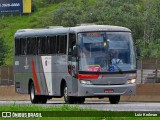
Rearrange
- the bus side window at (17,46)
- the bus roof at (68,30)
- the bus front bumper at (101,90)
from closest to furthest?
the bus front bumper at (101,90), the bus roof at (68,30), the bus side window at (17,46)

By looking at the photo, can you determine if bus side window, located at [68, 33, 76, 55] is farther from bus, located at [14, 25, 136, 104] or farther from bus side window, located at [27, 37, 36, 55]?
bus side window, located at [27, 37, 36, 55]

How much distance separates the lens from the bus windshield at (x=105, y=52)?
33469 mm

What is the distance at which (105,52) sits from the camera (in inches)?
1321

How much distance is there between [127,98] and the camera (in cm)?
3997

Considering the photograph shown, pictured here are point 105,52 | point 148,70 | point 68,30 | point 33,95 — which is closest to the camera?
point 105,52

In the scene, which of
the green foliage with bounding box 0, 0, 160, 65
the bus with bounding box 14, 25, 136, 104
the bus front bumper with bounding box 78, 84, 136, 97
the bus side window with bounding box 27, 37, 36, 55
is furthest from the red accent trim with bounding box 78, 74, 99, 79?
the green foliage with bounding box 0, 0, 160, 65

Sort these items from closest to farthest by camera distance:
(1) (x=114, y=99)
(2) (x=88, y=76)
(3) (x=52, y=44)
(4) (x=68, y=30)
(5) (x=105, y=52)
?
(2) (x=88, y=76)
(5) (x=105, y=52)
(4) (x=68, y=30)
(1) (x=114, y=99)
(3) (x=52, y=44)

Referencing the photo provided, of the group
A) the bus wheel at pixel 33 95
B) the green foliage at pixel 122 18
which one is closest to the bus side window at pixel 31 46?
the bus wheel at pixel 33 95

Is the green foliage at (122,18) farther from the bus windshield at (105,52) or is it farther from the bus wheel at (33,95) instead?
the bus windshield at (105,52)

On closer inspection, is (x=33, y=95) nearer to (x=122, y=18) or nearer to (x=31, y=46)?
(x=31, y=46)

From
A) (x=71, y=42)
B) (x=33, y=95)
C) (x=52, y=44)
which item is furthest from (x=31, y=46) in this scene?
(x=71, y=42)

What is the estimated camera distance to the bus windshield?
110 ft

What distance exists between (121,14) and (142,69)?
2526 inches

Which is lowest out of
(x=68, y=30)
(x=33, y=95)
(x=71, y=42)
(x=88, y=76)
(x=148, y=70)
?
(x=33, y=95)
